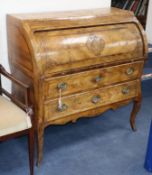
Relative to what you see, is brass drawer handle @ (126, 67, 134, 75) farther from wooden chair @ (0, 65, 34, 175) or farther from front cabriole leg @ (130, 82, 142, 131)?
wooden chair @ (0, 65, 34, 175)

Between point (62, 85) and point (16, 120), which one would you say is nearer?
point (16, 120)

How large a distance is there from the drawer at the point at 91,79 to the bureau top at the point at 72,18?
34 cm

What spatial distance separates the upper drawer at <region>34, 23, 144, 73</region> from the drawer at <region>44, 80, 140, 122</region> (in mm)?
231

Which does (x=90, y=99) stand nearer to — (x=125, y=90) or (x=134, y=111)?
(x=125, y=90)

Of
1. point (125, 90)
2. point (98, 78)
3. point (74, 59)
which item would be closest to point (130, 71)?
point (125, 90)

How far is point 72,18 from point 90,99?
0.60 meters

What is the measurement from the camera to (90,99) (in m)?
2.24

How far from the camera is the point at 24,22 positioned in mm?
1896

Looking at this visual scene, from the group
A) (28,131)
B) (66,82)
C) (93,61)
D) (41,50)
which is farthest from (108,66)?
(28,131)

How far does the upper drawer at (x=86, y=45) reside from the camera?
6.30 feet

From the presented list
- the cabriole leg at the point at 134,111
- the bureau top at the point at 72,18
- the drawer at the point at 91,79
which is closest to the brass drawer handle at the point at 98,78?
the drawer at the point at 91,79

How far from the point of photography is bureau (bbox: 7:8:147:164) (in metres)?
1.93

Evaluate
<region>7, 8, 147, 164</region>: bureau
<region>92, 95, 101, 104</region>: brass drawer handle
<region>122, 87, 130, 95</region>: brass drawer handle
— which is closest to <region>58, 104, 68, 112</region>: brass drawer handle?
<region>7, 8, 147, 164</region>: bureau

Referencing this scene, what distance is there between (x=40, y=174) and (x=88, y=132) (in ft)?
2.20
